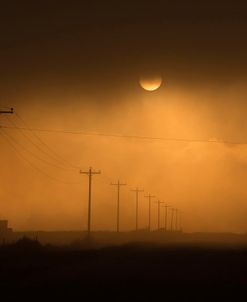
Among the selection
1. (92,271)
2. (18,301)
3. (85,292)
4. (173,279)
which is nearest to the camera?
(18,301)

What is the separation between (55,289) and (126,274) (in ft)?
28.3

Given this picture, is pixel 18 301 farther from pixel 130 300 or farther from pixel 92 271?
pixel 92 271

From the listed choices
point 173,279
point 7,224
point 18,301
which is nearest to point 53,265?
point 173,279

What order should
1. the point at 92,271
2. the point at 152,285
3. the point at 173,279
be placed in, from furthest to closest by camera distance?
the point at 92,271
the point at 173,279
the point at 152,285

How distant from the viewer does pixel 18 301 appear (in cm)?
2281

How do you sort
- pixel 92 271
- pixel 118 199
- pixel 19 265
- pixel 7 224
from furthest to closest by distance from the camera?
1. pixel 7 224
2. pixel 118 199
3. pixel 19 265
4. pixel 92 271

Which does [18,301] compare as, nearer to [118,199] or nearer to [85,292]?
[85,292]

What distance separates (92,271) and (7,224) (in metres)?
108

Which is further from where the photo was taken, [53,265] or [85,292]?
[53,265]

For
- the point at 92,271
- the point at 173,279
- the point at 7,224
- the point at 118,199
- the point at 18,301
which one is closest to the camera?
the point at 18,301

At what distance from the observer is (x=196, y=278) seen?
3300cm

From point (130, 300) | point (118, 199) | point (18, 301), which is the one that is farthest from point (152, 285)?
point (118, 199)

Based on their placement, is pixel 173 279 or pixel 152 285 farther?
pixel 173 279

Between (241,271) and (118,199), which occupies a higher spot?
(118,199)
